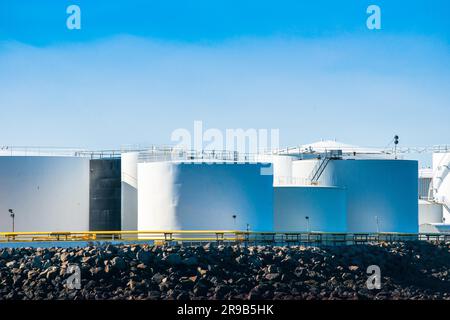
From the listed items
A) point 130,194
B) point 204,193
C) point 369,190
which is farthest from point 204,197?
point 369,190

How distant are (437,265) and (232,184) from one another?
10.1 metres

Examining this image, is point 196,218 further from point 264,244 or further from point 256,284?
point 256,284

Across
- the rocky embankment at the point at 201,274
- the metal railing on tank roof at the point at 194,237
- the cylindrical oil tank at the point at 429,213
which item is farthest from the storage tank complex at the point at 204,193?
the cylindrical oil tank at the point at 429,213

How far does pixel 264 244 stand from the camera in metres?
→ 52.2

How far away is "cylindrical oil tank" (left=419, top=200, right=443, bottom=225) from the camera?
72625 millimetres

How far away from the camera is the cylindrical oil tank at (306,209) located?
55656 mm

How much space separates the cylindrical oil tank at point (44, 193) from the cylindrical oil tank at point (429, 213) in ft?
79.4

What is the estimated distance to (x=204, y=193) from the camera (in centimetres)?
5256

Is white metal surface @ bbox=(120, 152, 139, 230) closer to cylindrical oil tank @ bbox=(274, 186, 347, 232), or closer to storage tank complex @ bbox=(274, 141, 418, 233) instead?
cylindrical oil tank @ bbox=(274, 186, 347, 232)

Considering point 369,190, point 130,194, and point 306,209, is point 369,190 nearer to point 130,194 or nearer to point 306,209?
point 306,209

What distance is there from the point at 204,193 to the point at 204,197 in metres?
0.17
